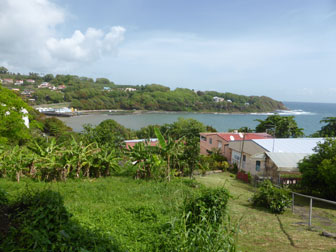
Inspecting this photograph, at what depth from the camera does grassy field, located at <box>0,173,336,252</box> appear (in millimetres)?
3823

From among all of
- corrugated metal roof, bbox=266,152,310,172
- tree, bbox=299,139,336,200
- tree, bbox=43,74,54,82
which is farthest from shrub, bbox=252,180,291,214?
tree, bbox=43,74,54,82

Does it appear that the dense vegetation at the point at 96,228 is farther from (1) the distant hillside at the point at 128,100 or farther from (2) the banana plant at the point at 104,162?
(1) the distant hillside at the point at 128,100

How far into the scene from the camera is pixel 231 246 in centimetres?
318

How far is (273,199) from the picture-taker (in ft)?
24.3

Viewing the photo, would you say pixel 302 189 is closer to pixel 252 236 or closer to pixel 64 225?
pixel 252 236

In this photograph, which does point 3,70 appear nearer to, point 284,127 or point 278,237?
point 284,127

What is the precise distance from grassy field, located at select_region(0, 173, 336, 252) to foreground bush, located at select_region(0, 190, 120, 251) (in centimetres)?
34

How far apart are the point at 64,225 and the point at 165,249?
1335 millimetres

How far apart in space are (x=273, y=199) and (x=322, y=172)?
4.76 m

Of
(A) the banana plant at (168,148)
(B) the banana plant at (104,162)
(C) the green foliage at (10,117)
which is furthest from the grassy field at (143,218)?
(C) the green foliage at (10,117)

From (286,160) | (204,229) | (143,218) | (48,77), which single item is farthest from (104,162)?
(48,77)

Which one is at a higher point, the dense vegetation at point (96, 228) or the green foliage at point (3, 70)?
the green foliage at point (3, 70)

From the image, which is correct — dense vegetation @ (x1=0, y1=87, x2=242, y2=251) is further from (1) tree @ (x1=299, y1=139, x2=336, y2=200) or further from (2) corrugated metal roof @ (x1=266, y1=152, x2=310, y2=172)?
(2) corrugated metal roof @ (x1=266, y1=152, x2=310, y2=172)

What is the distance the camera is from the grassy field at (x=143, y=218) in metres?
3.82
